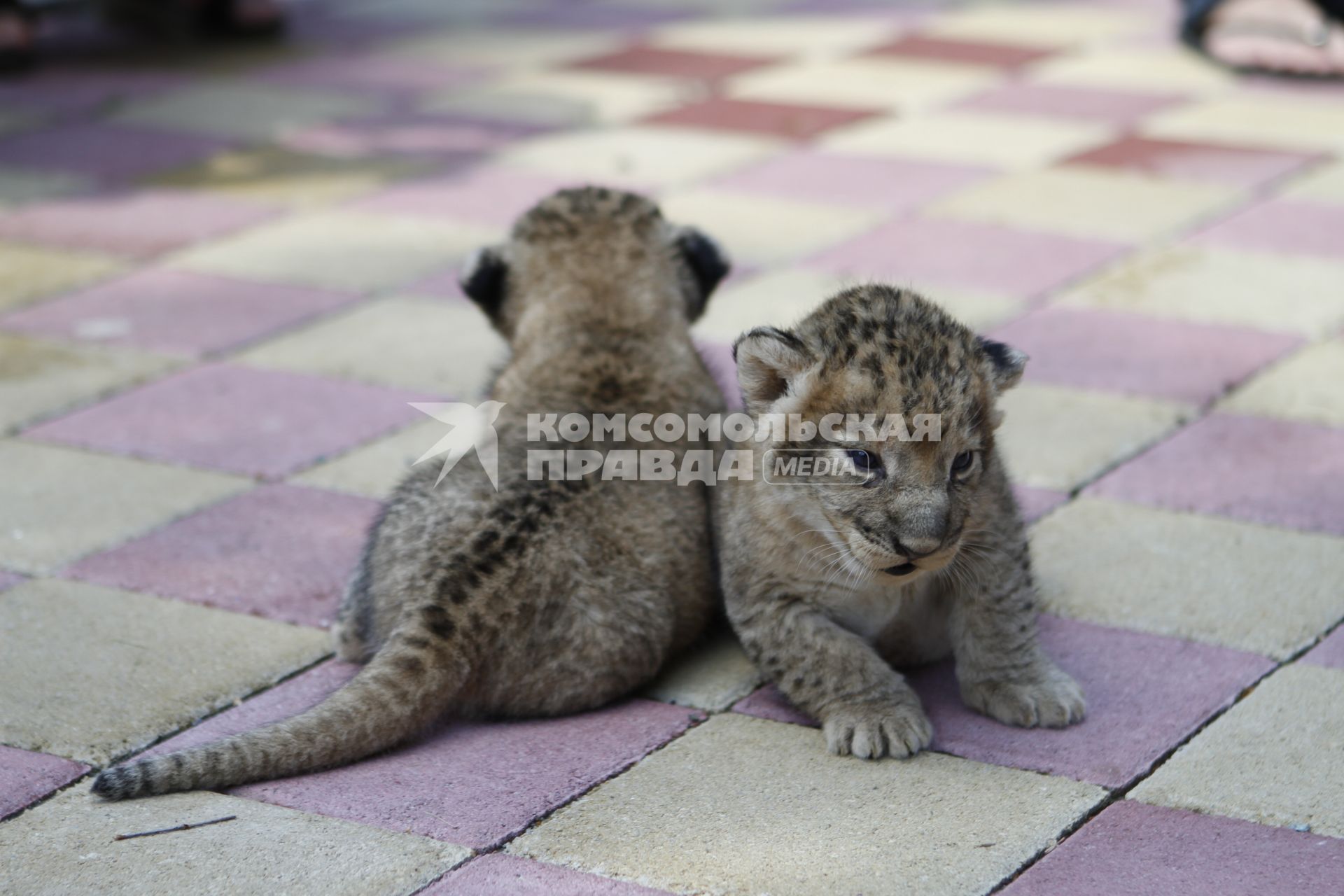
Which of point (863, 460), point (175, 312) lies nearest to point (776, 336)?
point (863, 460)

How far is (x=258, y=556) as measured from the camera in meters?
5.75

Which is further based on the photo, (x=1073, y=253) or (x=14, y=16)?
(x=14, y=16)

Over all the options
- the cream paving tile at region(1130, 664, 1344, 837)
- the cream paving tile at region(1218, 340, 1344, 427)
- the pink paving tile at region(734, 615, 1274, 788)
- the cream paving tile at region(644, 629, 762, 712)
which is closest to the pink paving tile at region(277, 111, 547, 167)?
the cream paving tile at region(1218, 340, 1344, 427)

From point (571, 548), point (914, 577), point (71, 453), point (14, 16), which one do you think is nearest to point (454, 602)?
point (571, 548)

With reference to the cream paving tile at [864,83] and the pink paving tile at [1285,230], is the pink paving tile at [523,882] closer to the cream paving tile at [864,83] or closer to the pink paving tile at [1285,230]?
the pink paving tile at [1285,230]

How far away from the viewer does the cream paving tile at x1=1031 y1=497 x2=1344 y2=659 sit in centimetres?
520

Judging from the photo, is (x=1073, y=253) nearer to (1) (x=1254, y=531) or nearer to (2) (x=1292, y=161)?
(2) (x=1292, y=161)

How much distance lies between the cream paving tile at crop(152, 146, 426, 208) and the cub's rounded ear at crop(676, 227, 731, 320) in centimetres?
421

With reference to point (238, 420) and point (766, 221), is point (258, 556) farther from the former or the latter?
point (766, 221)

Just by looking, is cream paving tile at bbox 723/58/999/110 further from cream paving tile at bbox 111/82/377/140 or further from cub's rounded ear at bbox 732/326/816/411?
cub's rounded ear at bbox 732/326/816/411

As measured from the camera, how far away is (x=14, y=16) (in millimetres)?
12367

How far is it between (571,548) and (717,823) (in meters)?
0.88

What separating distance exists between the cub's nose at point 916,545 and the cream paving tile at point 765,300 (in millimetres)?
3153

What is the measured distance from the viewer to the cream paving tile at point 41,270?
836 cm
